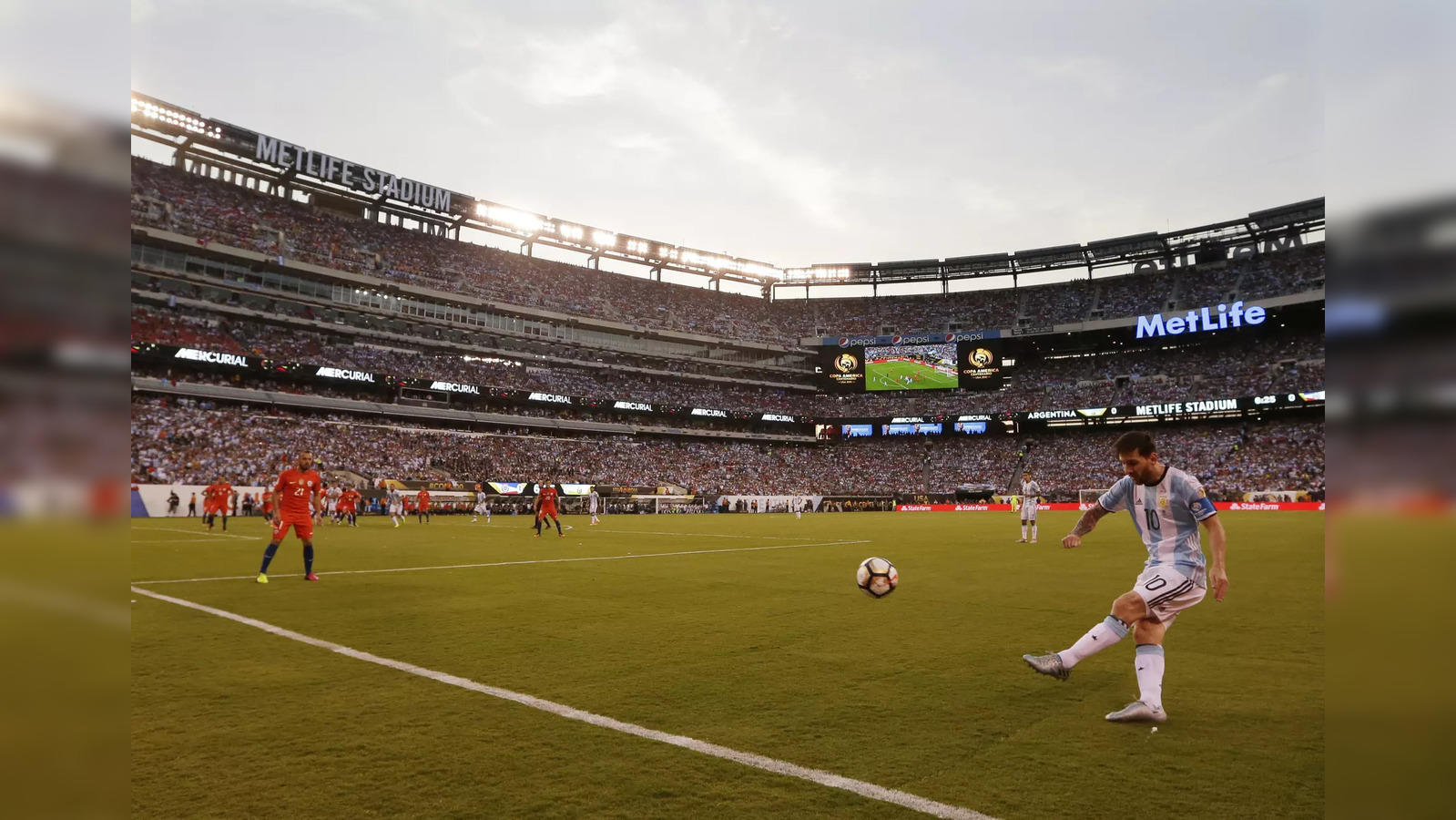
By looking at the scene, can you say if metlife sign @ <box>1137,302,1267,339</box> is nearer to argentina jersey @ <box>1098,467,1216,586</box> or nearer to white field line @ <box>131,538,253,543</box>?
argentina jersey @ <box>1098,467,1216,586</box>

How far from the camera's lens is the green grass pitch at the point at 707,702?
4.14m

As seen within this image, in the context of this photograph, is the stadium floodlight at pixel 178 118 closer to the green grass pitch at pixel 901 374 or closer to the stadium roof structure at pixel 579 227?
the stadium roof structure at pixel 579 227

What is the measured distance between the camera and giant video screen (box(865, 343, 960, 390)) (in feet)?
232

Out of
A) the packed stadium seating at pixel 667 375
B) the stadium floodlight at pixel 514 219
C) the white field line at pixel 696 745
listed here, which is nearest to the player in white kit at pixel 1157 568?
the white field line at pixel 696 745

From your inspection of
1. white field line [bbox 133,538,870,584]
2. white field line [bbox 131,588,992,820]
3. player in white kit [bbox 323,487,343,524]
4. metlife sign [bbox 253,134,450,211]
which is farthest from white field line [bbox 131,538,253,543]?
metlife sign [bbox 253,134,450,211]

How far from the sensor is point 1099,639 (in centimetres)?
594

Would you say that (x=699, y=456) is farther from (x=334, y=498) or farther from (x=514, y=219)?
(x=334, y=498)

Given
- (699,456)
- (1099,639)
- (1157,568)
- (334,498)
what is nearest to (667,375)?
(699,456)

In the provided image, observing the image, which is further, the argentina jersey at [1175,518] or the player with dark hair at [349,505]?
the player with dark hair at [349,505]

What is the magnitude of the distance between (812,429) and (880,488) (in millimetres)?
11744

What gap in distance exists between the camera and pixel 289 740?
4973 mm

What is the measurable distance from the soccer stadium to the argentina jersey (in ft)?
0.15
